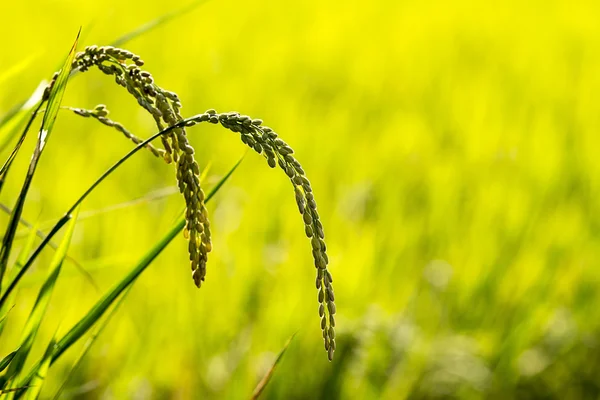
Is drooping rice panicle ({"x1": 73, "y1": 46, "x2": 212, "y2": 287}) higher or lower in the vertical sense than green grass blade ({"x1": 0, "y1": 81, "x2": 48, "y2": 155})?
lower

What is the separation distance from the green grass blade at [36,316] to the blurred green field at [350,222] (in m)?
0.17

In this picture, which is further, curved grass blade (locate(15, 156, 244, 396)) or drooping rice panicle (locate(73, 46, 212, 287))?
curved grass blade (locate(15, 156, 244, 396))

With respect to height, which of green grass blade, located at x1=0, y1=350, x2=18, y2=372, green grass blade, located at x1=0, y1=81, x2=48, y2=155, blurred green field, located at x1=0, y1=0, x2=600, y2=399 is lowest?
green grass blade, located at x1=0, y1=350, x2=18, y2=372

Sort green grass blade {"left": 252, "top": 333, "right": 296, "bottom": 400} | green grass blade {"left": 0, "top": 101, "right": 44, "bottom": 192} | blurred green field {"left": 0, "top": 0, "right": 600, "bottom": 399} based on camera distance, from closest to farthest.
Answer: green grass blade {"left": 0, "top": 101, "right": 44, "bottom": 192}
green grass blade {"left": 252, "top": 333, "right": 296, "bottom": 400}
blurred green field {"left": 0, "top": 0, "right": 600, "bottom": 399}

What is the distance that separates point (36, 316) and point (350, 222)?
4.89 feet

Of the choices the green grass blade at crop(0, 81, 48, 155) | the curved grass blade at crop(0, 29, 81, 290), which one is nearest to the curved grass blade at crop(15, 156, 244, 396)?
the curved grass blade at crop(0, 29, 81, 290)

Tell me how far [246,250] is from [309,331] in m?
0.32

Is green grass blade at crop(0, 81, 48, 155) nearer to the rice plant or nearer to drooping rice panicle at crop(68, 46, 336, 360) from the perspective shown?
the rice plant

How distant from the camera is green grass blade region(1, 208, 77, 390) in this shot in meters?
0.89

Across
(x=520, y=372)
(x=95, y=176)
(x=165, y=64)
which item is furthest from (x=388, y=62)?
(x=520, y=372)

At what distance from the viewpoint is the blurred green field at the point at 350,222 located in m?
1.68

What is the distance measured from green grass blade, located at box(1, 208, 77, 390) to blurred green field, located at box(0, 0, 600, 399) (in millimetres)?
166

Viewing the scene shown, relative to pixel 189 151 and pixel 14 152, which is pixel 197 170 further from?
pixel 14 152

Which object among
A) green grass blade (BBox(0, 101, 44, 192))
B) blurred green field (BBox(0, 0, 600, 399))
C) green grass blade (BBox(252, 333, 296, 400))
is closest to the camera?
green grass blade (BBox(0, 101, 44, 192))
